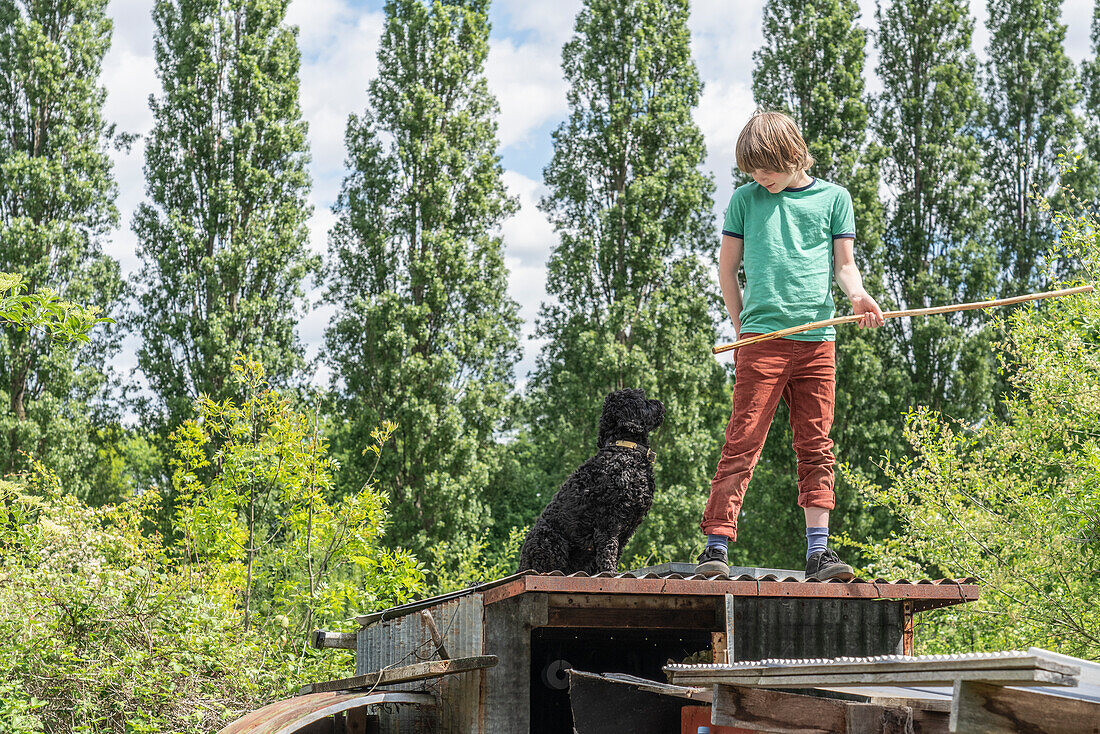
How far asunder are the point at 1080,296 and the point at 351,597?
7.95m

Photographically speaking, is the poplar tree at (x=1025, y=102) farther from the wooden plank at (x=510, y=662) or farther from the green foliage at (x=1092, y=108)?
the wooden plank at (x=510, y=662)

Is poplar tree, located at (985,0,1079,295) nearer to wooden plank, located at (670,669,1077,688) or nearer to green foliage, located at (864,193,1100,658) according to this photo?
green foliage, located at (864,193,1100,658)

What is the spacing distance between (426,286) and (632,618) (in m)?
15.7

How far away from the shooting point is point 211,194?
20328mm

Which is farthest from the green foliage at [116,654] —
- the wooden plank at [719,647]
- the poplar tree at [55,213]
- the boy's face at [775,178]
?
the poplar tree at [55,213]

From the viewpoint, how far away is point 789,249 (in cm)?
511

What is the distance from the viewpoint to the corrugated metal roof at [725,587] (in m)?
4.47

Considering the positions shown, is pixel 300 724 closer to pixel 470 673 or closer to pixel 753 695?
pixel 470 673

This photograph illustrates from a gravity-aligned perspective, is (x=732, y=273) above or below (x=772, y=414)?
above

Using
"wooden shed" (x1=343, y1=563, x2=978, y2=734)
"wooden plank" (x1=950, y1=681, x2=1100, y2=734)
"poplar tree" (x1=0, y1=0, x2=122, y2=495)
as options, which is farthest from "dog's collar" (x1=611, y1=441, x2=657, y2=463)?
"poplar tree" (x1=0, y1=0, x2=122, y2=495)

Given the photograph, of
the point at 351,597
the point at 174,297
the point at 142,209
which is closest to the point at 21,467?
the point at 174,297

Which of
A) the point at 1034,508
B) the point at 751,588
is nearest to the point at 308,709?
the point at 751,588

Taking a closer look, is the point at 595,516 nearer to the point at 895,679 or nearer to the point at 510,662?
the point at 510,662

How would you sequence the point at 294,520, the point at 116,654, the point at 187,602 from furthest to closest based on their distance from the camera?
the point at 294,520 < the point at 187,602 < the point at 116,654
